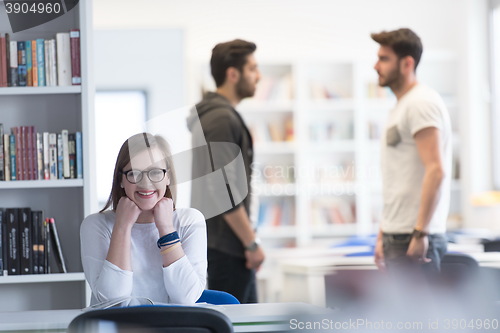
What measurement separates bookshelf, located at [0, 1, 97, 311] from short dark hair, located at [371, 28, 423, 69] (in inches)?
41.5

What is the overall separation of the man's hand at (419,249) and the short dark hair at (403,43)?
648mm

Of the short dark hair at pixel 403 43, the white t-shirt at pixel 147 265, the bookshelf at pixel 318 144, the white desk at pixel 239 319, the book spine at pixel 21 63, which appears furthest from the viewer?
the bookshelf at pixel 318 144

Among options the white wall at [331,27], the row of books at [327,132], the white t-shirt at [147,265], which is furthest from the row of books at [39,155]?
the row of books at [327,132]

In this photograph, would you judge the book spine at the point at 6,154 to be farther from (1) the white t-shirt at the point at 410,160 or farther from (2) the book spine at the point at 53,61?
(1) the white t-shirt at the point at 410,160

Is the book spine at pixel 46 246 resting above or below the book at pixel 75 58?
below

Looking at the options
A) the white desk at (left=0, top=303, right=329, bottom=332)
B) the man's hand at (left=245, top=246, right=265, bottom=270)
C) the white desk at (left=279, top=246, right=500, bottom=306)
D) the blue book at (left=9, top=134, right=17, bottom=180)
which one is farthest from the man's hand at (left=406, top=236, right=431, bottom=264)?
the blue book at (left=9, top=134, right=17, bottom=180)

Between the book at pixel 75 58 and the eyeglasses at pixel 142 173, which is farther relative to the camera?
the book at pixel 75 58

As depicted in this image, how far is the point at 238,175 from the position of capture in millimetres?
2752

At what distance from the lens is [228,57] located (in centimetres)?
288

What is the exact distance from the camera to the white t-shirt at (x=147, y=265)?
6.21 ft

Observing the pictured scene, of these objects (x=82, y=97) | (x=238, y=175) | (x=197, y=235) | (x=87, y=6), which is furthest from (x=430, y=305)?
(x=87, y=6)

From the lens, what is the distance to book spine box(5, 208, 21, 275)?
2699mm

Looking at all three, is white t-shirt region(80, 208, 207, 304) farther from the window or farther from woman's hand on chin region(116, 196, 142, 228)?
the window

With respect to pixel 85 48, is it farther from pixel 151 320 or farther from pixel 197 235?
pixel 151 320
